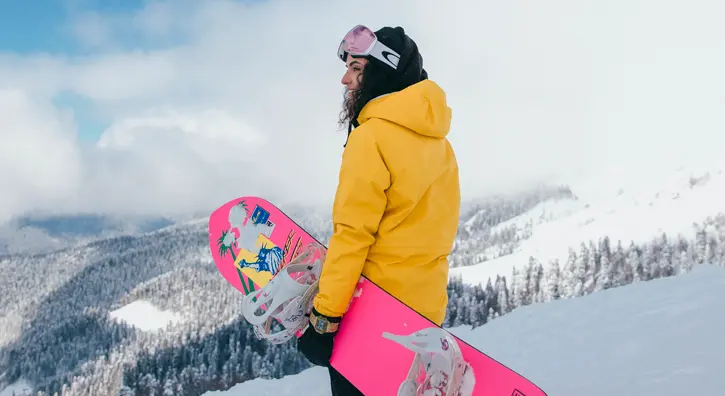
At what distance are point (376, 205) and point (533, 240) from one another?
18644 centimetres

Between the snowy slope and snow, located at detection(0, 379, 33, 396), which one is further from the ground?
the snowy slope

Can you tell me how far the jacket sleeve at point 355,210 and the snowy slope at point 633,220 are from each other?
126 m

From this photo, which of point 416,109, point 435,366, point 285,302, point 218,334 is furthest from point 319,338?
point 218,334

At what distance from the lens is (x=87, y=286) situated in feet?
635

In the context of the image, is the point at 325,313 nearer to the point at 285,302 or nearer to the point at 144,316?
the point at 285,302

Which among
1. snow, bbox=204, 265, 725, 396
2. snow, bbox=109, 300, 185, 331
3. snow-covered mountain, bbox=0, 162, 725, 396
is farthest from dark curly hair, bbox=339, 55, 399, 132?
snow, bbox=109, 300, 185, 331

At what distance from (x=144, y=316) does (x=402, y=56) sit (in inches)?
6911

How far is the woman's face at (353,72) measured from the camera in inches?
108

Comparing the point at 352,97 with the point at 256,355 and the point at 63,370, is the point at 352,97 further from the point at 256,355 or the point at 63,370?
the point at 63,370

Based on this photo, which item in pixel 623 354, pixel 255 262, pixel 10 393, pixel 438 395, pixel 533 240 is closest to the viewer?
pixel 438 395

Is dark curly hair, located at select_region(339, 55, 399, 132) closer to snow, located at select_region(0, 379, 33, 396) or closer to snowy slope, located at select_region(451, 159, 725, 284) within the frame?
snowy slope, located at select_region(451, 159, 725, 284)

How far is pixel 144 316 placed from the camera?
157125 millimetres

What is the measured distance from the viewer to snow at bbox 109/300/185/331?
149750mm

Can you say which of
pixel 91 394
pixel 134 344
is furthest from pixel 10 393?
pixel 91 394
